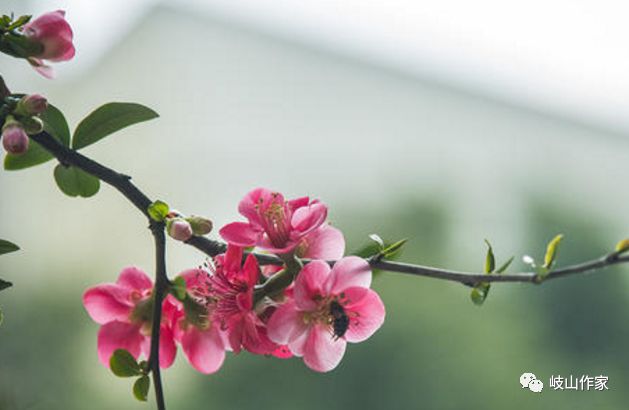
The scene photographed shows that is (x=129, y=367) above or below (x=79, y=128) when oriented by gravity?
below

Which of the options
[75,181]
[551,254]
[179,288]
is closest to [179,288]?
[179,288]

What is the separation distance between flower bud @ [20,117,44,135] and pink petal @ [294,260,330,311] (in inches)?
6.3

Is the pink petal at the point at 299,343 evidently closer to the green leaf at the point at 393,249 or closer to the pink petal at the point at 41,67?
the green leaf at the point at 393,249

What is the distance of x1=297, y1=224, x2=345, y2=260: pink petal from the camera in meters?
0.47

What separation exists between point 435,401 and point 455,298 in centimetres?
69

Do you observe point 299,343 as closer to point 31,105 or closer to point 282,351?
point 282,351

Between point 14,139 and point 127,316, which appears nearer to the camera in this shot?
point 14,139

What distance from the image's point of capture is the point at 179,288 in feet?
1.47

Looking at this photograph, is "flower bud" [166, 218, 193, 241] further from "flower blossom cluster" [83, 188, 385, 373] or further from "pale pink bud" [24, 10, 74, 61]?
"pale pink bud" [24, 10, 74, 61]

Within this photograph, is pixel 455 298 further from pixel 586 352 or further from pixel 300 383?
pixel 300 383

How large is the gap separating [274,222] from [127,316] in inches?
4.6

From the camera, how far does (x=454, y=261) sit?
4.99 meters

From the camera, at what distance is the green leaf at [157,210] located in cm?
45

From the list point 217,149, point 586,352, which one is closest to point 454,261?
point 586,352
